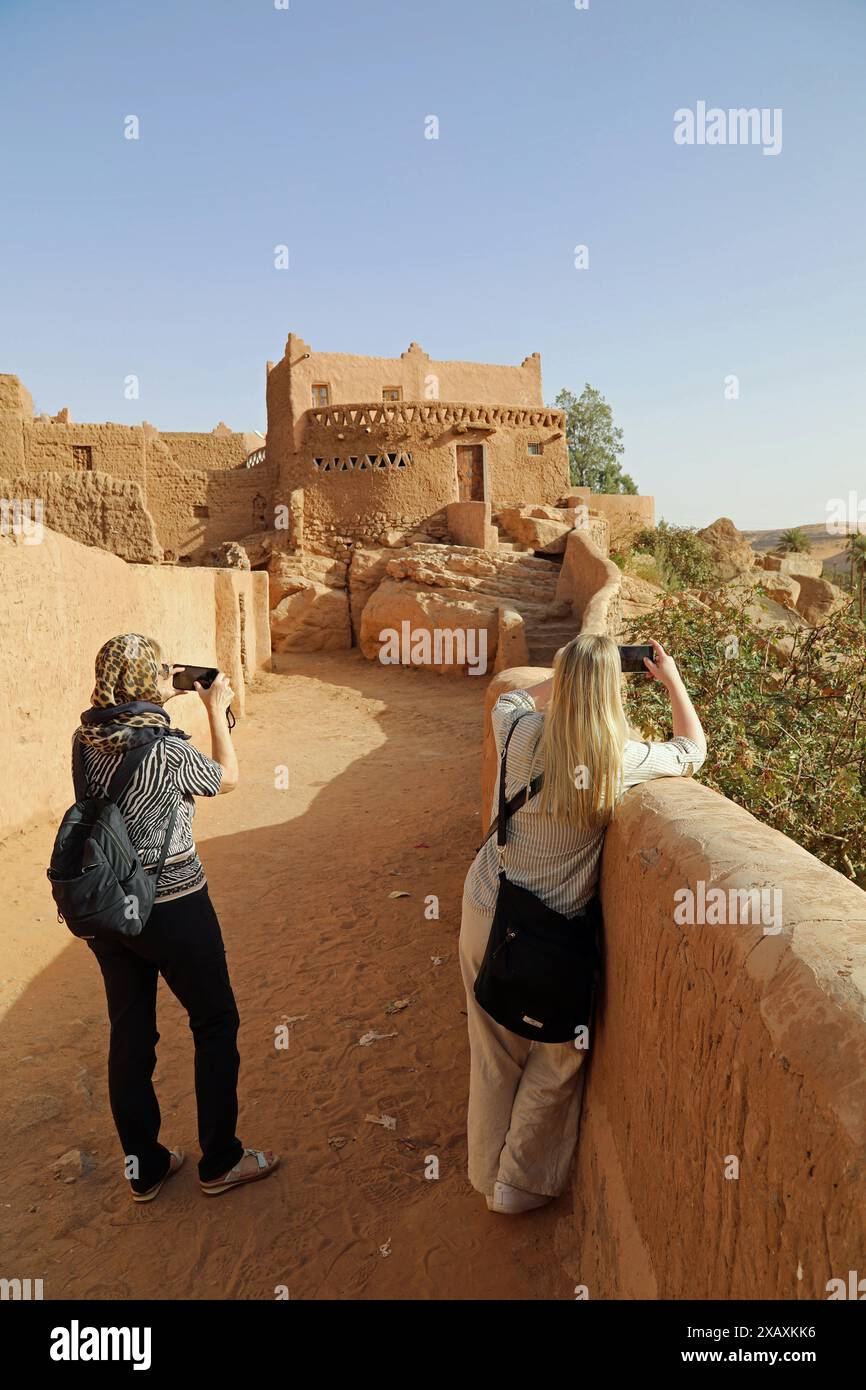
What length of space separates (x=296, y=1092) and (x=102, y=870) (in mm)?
1934

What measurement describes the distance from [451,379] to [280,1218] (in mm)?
25530

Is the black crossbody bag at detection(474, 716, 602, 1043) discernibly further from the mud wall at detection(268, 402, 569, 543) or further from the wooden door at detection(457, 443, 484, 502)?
the wooden door at detection(457, 443, 484, 502)

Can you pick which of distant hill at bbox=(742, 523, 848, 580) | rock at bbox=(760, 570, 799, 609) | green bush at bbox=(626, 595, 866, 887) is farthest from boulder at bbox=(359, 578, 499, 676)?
distant hill at bbox=(742, 523, 848, 580)

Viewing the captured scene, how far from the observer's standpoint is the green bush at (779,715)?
13.0 ft

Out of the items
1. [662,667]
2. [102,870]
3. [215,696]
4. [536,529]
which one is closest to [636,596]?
[536,529]

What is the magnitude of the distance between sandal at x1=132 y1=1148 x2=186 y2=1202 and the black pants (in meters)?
0.02

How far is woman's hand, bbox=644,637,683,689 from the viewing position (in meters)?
2.83

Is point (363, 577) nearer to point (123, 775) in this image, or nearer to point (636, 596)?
point (636, 596)

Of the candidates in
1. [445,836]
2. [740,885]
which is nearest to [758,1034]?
[740,885]

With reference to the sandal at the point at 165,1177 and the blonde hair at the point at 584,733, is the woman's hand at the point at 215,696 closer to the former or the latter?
the blonde hair at the point at 584,733

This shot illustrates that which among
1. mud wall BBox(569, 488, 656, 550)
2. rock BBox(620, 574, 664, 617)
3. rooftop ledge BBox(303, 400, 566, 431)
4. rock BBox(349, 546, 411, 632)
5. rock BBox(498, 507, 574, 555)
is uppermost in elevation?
rooftop ledge BBox(303, 400, 566, 431)

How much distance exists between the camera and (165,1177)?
3291 millimetres

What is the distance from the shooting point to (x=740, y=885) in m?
1.75

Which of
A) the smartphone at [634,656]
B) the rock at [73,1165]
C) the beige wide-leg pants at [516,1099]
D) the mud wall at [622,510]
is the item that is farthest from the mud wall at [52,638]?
the mud wall at [622,510]
